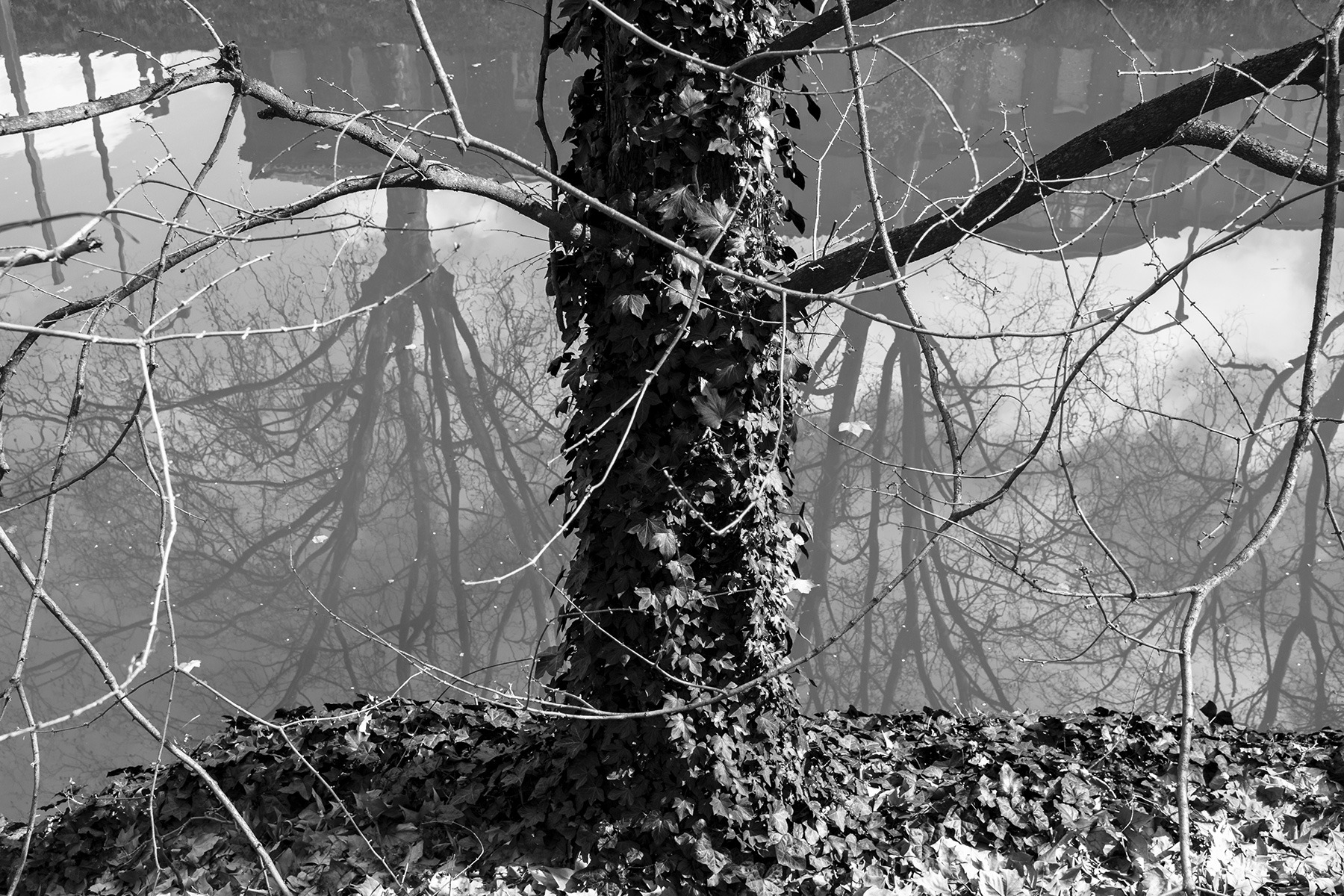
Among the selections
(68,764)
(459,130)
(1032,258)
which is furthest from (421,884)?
(1032,258)

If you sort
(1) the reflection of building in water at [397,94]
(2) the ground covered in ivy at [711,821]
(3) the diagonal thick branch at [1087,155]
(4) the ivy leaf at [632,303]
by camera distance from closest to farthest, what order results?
1. (3) the diagonal thick branch at [1087,155]
2. (4) the ivy leaf at [632,303]
3. (2) the ground covered in ivy at [711,821]
4. (1) the reflection of building in water at [397,94]

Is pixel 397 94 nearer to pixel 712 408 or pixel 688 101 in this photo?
pixel 688 101

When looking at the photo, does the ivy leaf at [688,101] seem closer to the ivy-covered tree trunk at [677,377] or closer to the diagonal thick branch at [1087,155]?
the ivy-covered tree trunk at [677,377]

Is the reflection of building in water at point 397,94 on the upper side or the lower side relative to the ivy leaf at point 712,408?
upper

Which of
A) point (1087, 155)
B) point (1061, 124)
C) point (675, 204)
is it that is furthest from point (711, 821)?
point (1061, 124)

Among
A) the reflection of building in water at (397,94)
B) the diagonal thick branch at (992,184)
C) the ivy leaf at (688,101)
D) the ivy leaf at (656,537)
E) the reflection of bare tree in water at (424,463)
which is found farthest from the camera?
the reflection of building in water at (397,94)

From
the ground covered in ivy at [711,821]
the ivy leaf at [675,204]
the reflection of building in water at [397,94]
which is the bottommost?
the ground covered in ivy at [711,821]

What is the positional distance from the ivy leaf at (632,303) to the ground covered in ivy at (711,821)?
1603 millimetres

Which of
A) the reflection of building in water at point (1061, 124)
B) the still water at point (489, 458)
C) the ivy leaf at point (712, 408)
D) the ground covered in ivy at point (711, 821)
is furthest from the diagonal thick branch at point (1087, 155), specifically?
the reflection of building in water at point (1061, 124)

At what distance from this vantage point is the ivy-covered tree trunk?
123 inches

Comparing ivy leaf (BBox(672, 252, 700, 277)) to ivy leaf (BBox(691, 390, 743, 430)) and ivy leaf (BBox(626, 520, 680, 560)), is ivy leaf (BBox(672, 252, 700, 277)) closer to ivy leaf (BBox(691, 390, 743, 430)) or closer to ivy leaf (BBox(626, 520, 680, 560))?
ivy leaf (BBox(691, 390, 743, 430))

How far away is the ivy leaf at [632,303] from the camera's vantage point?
10.5ft

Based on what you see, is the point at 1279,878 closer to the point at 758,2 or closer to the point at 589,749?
the point at 589,749

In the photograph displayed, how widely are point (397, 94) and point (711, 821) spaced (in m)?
15.1
